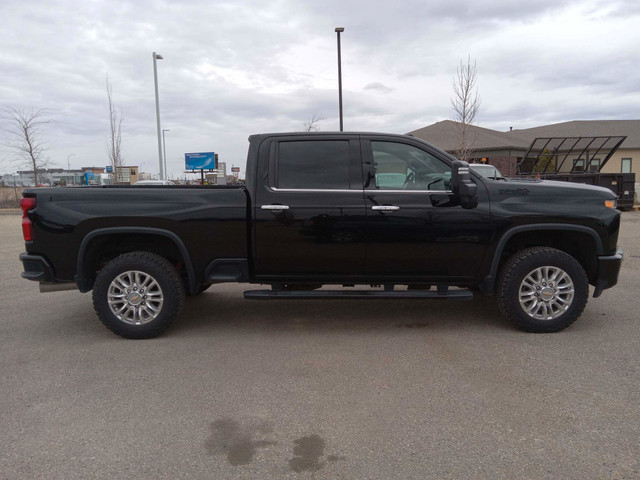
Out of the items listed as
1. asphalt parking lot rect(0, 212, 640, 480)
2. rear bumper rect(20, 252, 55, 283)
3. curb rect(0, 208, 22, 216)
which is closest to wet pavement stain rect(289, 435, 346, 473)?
asphalt parking lot rect(0, 212, 640, 480)

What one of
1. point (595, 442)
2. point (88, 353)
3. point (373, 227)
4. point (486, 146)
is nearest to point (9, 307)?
point (88, 353)

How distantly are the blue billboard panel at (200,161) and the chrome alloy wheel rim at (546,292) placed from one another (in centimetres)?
3931

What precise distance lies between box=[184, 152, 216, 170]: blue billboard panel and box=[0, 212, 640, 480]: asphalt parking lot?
37417mm

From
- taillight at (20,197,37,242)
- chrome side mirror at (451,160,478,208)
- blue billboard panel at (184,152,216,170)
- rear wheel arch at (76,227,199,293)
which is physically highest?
blue billboard panel at (184,152,216,170)

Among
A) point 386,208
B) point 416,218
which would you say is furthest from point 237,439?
point 416,218

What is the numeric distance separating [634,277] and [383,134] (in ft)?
16.7

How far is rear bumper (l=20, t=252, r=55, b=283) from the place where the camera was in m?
4.78

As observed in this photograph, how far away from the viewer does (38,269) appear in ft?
15.8

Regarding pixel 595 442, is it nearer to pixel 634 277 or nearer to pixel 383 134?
pixel 383 134

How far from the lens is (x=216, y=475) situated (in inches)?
104

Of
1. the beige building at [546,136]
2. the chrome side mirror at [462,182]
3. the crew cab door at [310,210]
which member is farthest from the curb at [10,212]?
the chrome side mirror at [462,182]

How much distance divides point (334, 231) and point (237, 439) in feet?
7.32

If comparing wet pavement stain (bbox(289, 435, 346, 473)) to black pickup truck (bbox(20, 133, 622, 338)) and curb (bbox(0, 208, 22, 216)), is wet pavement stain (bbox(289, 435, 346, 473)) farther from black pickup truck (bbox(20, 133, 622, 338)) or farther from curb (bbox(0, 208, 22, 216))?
curb (bbox(0, 208, 22, 216))

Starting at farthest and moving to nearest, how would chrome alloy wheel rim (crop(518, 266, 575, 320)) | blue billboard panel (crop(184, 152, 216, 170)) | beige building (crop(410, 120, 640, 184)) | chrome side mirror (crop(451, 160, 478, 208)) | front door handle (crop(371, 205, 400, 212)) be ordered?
blue billboard panel (crop(184, 152, 216, 170)) < beige building (crop(410, 120, 640, 184)) < chrome alloy wheel rim (crop(518, 266, 575, 320)) < front door handle (crop(371, 205, 400, 212)) < chrome side mirror (crop(451, 160, 478, 208))
